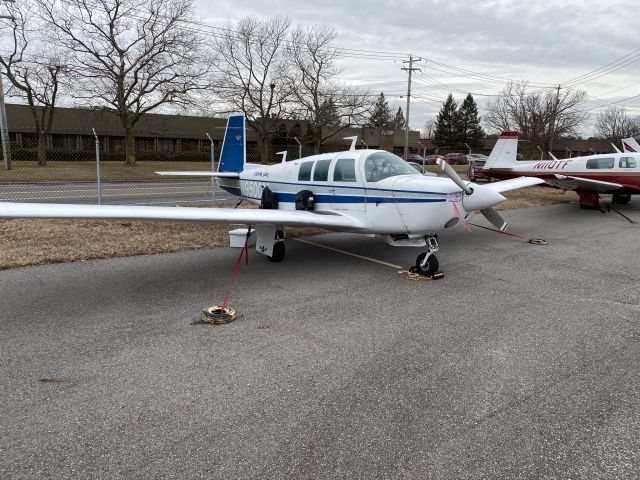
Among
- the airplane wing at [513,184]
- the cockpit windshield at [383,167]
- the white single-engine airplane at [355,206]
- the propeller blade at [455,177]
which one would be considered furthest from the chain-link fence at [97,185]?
the propeller blade at [455,177]

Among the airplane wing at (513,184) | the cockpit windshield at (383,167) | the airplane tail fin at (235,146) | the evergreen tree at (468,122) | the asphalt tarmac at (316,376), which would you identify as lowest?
the asphalt tarmac at (316,376)

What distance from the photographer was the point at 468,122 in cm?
8244

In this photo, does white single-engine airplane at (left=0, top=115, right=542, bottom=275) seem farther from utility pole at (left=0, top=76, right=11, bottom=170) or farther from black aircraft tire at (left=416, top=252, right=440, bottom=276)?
utility pole at (left=0, top=76, right=11, bottom=170)

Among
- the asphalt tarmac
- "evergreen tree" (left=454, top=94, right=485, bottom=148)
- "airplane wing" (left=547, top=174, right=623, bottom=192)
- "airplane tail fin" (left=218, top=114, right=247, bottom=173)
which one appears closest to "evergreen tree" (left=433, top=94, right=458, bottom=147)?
"evergreen tree" (left=454, top=94, right=485, bottom=148)

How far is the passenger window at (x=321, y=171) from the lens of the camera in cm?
755

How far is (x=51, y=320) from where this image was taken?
462cm

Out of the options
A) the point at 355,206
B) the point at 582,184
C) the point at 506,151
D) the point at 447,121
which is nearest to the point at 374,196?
the point at 355,206

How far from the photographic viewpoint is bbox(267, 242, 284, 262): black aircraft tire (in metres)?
7.43

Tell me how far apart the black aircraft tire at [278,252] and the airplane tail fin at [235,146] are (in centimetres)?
381

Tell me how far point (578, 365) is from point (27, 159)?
40427mm

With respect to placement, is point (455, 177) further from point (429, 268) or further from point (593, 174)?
point (593, 174)

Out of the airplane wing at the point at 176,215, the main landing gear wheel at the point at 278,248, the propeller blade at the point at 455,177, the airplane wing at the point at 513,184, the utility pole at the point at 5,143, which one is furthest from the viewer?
the utility pole at the point at 5,143

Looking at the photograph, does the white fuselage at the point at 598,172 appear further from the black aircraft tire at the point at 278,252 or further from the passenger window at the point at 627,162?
the black aircraft tire at the point at 278,252

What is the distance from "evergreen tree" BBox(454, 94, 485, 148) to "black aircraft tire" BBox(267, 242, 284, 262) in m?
78.8
